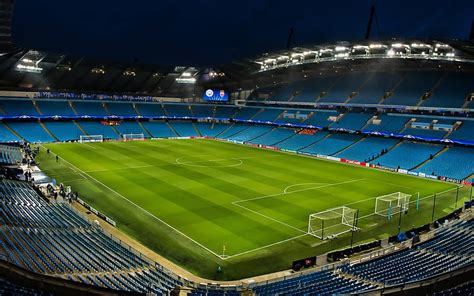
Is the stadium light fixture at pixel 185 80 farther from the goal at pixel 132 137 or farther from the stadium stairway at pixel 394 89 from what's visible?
the stadium stairway at pixel 394 89

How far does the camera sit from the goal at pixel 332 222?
25578mm

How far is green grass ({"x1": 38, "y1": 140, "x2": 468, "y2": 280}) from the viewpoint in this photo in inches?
896

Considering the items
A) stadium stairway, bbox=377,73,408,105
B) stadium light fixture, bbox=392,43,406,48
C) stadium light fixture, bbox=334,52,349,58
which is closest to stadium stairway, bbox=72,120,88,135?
stadium light fixture, bbox=334,52,349,58

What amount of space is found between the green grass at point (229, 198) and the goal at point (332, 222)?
679 mm

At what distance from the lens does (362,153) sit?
55.5m

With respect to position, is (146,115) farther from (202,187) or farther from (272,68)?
(202,187)

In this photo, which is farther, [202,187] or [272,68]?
[272,68]

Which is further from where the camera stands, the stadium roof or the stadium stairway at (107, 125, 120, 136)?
the stadium stairway at (107, 125, 120, 136)

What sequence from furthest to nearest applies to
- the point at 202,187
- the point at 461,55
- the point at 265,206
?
the point at 461,55
the point at 202,187
the point at 265,206

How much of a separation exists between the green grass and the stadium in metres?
0.19

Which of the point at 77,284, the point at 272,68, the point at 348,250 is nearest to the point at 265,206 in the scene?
the point at 348,250

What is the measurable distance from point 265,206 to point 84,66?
5517 cm

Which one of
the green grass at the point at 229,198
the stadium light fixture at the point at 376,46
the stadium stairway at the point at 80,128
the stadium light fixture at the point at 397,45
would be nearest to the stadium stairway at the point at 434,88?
the stadium light fixture at the point at 397,45

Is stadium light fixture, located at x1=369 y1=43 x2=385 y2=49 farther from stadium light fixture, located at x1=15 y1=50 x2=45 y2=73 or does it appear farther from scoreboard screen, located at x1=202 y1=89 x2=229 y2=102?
stadium light fixture, located at x1=15 y1=50 x2=45 y2=73
